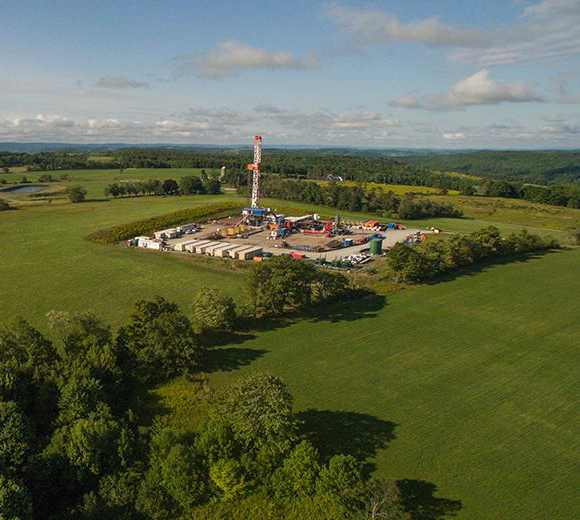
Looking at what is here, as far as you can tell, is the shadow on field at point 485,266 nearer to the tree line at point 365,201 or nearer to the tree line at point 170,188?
the tree line at point 365,201

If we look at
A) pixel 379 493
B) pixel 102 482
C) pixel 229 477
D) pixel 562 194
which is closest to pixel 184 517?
pixel 229 477

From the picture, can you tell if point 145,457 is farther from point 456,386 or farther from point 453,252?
point 453,252

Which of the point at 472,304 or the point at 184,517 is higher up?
the point at 472,304

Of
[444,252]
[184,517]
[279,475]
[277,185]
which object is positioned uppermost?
[277,185]

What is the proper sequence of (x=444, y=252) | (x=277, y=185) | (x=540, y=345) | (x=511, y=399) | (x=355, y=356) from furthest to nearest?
(x=277, y=185) < (x=444, y=252) < (x=540, y=345) < (x=355, y=356) < (x=511, y=399)

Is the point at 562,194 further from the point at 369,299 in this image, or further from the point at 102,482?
the point at 102,482

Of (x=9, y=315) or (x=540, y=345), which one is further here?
(x=9, y=315)
